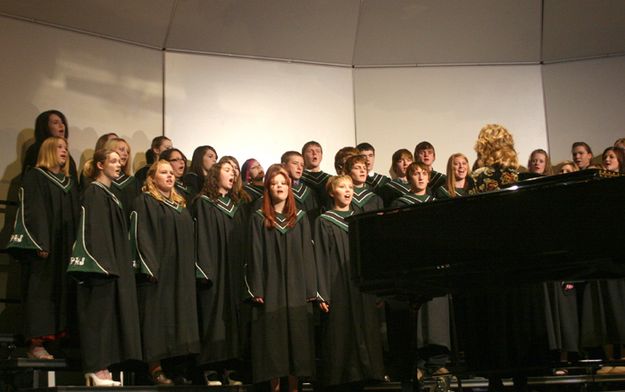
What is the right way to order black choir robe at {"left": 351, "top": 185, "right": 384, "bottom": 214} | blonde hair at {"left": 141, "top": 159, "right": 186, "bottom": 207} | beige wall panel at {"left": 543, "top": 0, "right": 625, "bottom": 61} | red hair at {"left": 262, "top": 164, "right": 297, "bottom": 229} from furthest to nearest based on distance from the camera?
beige wall panel at {"left": 543, "top": 0, "right": 625, "bottom": 61}, black choir robe at {"left": 351, "top": 185, "right": 384, "bottom": 214}, red hair at {"left": 262, "top": 164, "right": 297, "bottom": 229}, blonde hair at {"left": 141, "top": 159, "right": 186, "bottom": 207}

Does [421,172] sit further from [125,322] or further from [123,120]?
[123,120]

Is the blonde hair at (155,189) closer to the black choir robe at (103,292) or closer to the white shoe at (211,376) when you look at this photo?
the black choir robe at (103,292)

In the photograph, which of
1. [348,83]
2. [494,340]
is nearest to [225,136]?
[348,83]

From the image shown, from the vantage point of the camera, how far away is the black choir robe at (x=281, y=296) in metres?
6.00

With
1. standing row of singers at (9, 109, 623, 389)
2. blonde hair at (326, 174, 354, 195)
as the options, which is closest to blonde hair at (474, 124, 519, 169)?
standing row of singers at (9, 109, 623, 389)

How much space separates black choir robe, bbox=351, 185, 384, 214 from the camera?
696cm

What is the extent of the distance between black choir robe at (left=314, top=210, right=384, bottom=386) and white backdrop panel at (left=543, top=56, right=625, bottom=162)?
13.0 feet

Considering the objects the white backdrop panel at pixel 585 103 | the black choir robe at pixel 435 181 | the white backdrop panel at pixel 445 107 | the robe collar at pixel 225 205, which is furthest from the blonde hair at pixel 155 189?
the white backdrop panel at pixel 585 103

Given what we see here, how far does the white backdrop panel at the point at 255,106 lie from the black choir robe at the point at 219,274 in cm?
244

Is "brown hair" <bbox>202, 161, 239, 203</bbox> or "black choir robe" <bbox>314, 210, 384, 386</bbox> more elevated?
"brown hair" <bbox>202, 161, 239, 203</bbox>

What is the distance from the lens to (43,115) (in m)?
7.35

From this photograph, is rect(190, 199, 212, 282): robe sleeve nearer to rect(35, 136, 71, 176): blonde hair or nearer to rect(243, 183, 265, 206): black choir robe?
rect(243, 183, 265, 206): black choir robe

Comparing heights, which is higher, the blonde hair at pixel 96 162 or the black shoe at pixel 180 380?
the blonde hair at pixel 96 162

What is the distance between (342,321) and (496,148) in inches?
68.1
